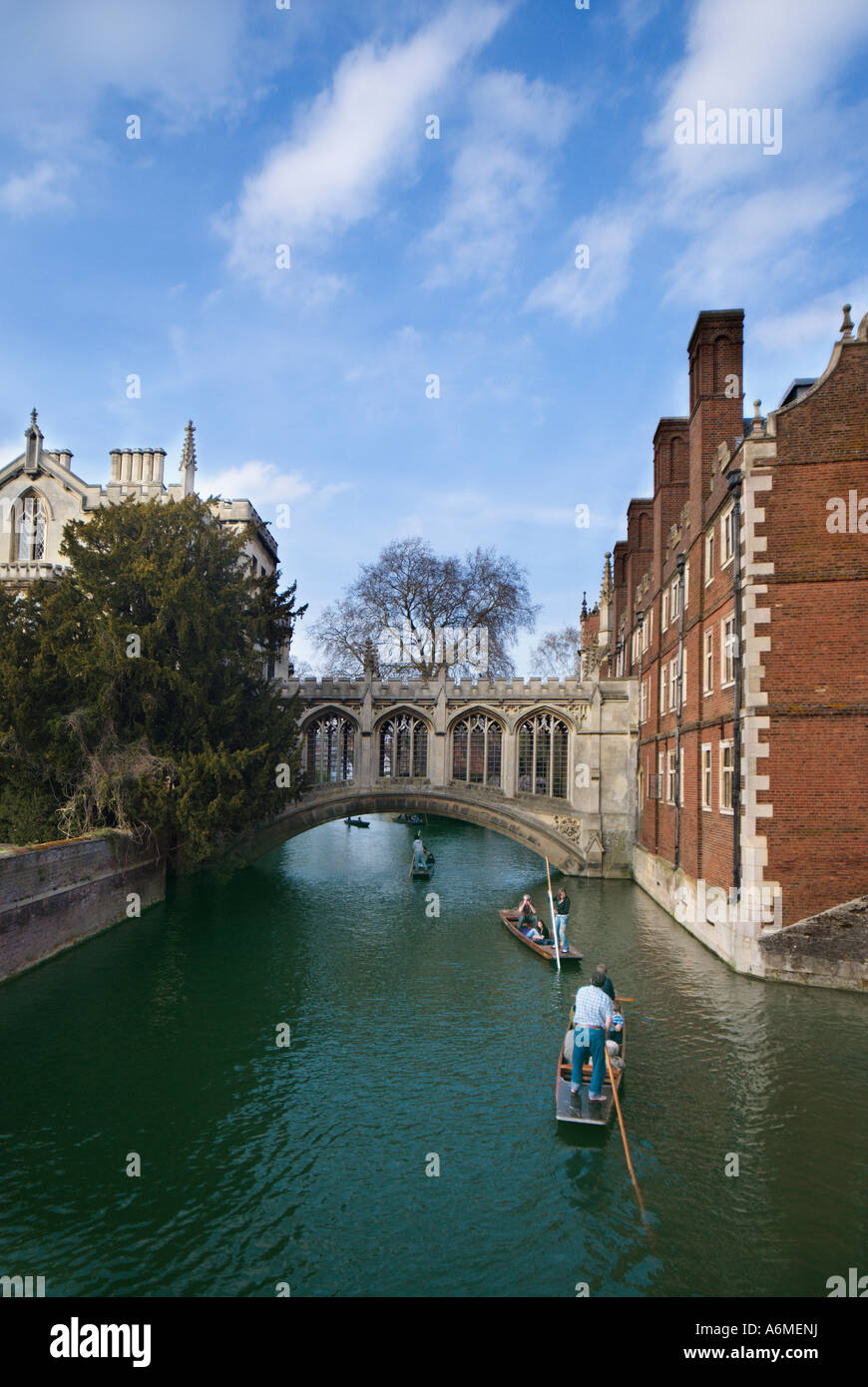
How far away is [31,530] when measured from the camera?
106ft

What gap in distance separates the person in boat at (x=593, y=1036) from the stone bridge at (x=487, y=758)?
20.6m

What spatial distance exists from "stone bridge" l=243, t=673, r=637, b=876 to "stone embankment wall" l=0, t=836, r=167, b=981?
9.94 m

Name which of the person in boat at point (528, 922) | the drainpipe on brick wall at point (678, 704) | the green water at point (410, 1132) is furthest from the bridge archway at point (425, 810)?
the green water at point (410, 1132)

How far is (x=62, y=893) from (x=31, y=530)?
20.6 metres

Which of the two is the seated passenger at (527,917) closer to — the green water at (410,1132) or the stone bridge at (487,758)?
the green water at (410,1132)

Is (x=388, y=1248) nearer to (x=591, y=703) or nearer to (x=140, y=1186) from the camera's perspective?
(x=140, y=1186)

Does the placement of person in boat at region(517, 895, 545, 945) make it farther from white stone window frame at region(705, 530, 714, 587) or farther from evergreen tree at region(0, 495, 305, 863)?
white stone window frame at region(705, 530, 714, 587)

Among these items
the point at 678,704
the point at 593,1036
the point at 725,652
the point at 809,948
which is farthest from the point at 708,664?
the point at 593,1036

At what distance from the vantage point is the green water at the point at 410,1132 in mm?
7020

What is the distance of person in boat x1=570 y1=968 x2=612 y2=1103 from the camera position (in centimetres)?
946

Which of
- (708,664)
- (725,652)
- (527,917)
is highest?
(725,652)

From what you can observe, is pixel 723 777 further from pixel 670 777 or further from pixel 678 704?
pixel 670 777

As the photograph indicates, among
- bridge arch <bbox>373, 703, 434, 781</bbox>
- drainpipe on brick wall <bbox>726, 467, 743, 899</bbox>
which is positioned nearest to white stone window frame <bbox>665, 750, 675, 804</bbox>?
drainpipe on brick wall <bbox>726, 467, 743, 899</bbox>

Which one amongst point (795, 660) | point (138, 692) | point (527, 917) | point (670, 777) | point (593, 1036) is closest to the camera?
point (593, 1036)
